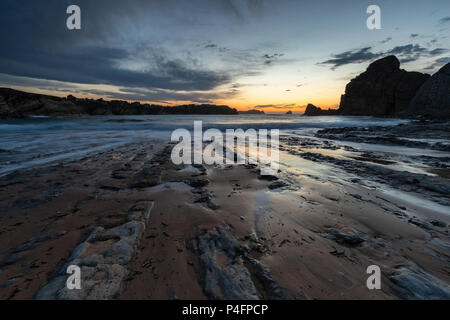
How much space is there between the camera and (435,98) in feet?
109

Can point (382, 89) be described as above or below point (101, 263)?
above

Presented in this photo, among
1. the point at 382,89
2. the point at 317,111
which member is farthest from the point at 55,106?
the point at 382,89

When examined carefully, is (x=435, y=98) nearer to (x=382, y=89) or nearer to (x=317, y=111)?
(x=382, y=89)

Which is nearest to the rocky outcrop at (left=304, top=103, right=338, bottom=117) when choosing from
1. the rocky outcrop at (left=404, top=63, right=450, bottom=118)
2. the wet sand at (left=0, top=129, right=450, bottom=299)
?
the rocky outcrop at (left=404, top=63, right=450, bottom=118)

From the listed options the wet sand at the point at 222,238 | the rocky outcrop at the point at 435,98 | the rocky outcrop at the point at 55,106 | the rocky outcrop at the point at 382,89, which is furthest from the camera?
the rocky outcrop at the point at 382,89

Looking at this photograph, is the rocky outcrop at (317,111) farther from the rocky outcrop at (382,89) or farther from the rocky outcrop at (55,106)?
the rocky outcrop at (55,106)

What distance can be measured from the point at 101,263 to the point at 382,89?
82.0 m

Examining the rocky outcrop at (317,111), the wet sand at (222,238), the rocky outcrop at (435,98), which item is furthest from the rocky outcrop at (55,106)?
the rocky outcrop at (435,98)

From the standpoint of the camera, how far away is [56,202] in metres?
2.93

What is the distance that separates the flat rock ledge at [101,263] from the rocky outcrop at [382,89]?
250ft

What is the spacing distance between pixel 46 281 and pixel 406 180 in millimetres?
6110

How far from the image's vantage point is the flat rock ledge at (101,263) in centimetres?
138

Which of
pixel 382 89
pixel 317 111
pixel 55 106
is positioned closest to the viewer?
pixel 55 106

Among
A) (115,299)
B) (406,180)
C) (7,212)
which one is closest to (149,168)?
(7,212)
